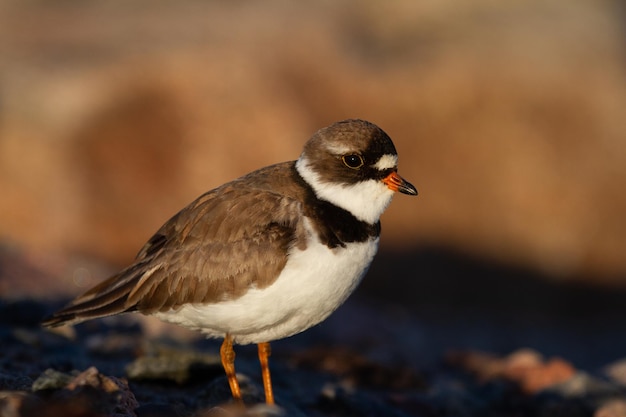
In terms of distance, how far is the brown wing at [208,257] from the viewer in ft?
21.4

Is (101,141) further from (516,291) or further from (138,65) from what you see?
(516,291)

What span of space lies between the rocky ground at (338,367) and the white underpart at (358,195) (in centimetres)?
159

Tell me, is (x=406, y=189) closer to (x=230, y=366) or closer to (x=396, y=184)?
(x=396, y=184)

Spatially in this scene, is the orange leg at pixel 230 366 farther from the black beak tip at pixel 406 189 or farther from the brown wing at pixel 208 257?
the black beak tip at pixel 406 189

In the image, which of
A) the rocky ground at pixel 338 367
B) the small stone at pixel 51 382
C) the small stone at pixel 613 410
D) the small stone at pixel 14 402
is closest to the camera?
the small stone at pixel 14 402

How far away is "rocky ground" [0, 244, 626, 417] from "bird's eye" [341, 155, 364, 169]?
1922 millimetres

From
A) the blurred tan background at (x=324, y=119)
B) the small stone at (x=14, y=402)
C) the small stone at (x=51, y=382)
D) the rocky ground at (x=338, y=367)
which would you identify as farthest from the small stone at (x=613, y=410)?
the blurred tan background at (x=324, y=119)

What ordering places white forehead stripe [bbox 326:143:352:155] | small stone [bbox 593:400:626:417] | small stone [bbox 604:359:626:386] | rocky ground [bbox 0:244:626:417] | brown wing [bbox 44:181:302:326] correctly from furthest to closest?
small stone [bbox 604:359:626:386]
small stone [bbox 593:400:626:417]
white forehead stripe [bbox 326:143:352:155]
brown wing [bbox 44:181:302:326]
rocky ground [bbox 0:244:626:417]

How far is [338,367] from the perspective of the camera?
31.0 ft

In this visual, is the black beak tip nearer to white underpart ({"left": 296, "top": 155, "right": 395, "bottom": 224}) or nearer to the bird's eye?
white underpart ({"left": 296, "top": 155, "right": 395, "bottom": 224})

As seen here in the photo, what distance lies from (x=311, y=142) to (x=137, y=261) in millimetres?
1726

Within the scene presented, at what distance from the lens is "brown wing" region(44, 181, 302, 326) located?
652 centimetres

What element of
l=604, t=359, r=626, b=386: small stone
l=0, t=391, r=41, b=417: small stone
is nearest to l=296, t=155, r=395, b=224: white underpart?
l=0, t=391, r=41, b=417: small stone

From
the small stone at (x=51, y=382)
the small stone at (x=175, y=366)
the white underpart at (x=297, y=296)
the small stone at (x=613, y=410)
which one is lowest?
the small stone at (x=51, y=382)
